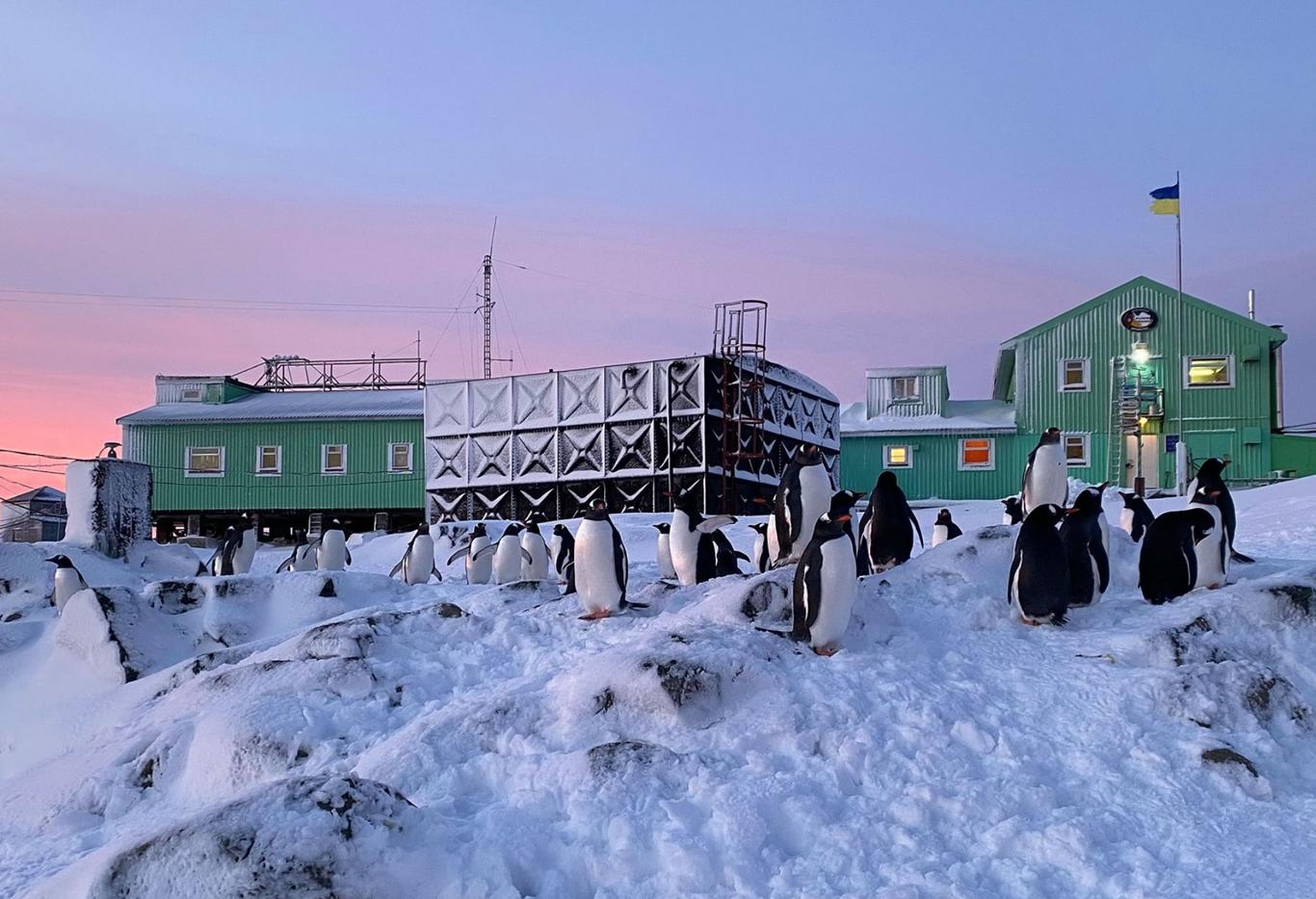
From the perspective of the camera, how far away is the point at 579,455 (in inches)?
1235

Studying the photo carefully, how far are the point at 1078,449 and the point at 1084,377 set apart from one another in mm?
1997

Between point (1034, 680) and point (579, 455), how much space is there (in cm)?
2359

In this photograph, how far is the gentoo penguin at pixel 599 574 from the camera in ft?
35.0

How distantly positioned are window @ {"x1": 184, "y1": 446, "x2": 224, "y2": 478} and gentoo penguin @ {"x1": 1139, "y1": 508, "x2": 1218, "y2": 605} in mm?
33974

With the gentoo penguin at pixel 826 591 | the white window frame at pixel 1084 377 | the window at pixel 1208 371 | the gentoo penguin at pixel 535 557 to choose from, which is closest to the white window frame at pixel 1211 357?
the window at pixel 1208 371

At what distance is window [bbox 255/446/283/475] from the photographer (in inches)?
1540

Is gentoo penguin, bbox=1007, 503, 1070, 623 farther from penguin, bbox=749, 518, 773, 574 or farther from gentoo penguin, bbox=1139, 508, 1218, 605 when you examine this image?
penguin, bbox=749, 518, 773, 574

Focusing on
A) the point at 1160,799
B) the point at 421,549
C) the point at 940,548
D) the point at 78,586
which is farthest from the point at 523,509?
the point at 1160,799

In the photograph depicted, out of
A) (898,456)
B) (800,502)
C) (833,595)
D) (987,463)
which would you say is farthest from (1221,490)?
(898,456)

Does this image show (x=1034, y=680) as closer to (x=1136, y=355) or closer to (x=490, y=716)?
(x=490, y=716)

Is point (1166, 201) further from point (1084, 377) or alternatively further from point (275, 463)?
point (275, 463)

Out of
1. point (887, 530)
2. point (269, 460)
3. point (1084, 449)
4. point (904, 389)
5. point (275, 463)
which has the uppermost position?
point (904, 389)

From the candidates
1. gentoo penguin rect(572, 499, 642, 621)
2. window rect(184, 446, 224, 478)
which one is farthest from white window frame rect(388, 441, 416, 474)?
gentoo penguin rect(572, 499, 642, 621)

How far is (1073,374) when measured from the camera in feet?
117
